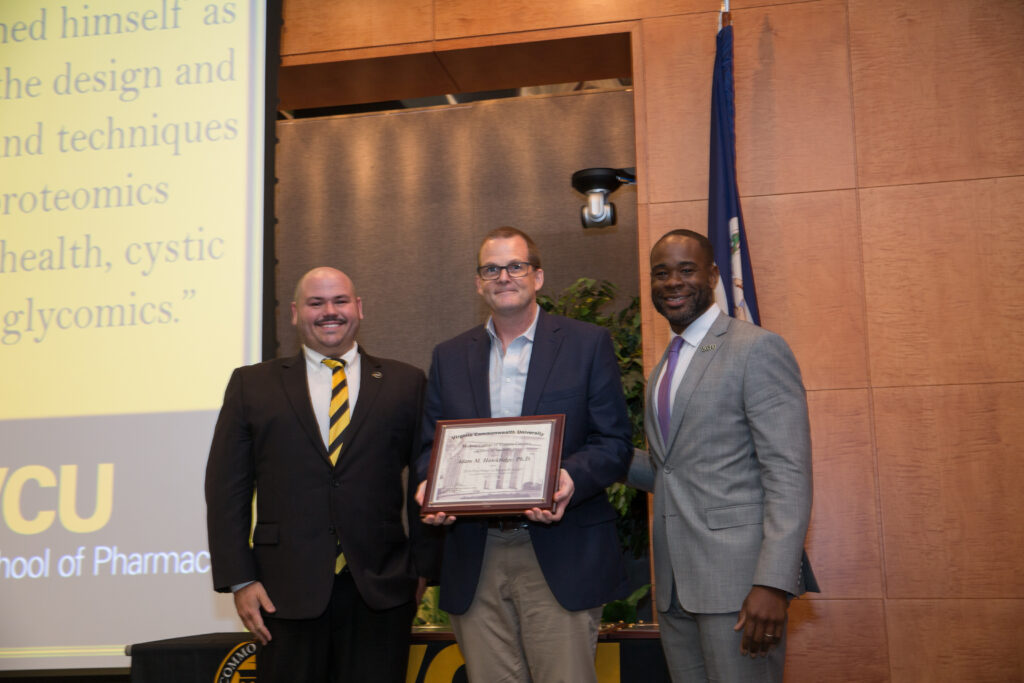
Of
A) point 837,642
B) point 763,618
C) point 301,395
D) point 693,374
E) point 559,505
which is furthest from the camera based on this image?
point 837,642

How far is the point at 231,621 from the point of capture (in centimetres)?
357

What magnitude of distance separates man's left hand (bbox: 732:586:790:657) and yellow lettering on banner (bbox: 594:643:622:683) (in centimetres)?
90

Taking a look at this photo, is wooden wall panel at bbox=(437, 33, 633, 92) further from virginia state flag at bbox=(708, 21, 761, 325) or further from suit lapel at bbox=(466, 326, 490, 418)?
suit lapel at bbox=(466, 326, 490, 418)

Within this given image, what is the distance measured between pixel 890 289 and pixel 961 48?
1.16 metres

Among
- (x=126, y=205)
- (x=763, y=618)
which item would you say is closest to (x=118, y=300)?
(x=126, y=205)

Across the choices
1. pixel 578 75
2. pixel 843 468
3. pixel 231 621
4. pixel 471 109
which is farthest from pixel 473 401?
pixel 471 109

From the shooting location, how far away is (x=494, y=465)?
2391 millimetres

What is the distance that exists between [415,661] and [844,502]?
209 centimetres

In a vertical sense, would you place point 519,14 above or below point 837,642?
above

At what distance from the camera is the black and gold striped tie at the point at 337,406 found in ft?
9.11

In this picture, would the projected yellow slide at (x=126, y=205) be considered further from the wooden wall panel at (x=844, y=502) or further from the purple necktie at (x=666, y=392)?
the wooden wall panel at (x=844, y=502)

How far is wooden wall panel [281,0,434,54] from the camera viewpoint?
493 centimetres

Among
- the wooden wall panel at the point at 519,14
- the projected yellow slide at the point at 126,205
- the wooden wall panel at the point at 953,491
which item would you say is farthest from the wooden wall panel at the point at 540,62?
the wooden wall panel at the point at 953,491

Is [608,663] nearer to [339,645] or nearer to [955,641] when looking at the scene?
[339,645]
